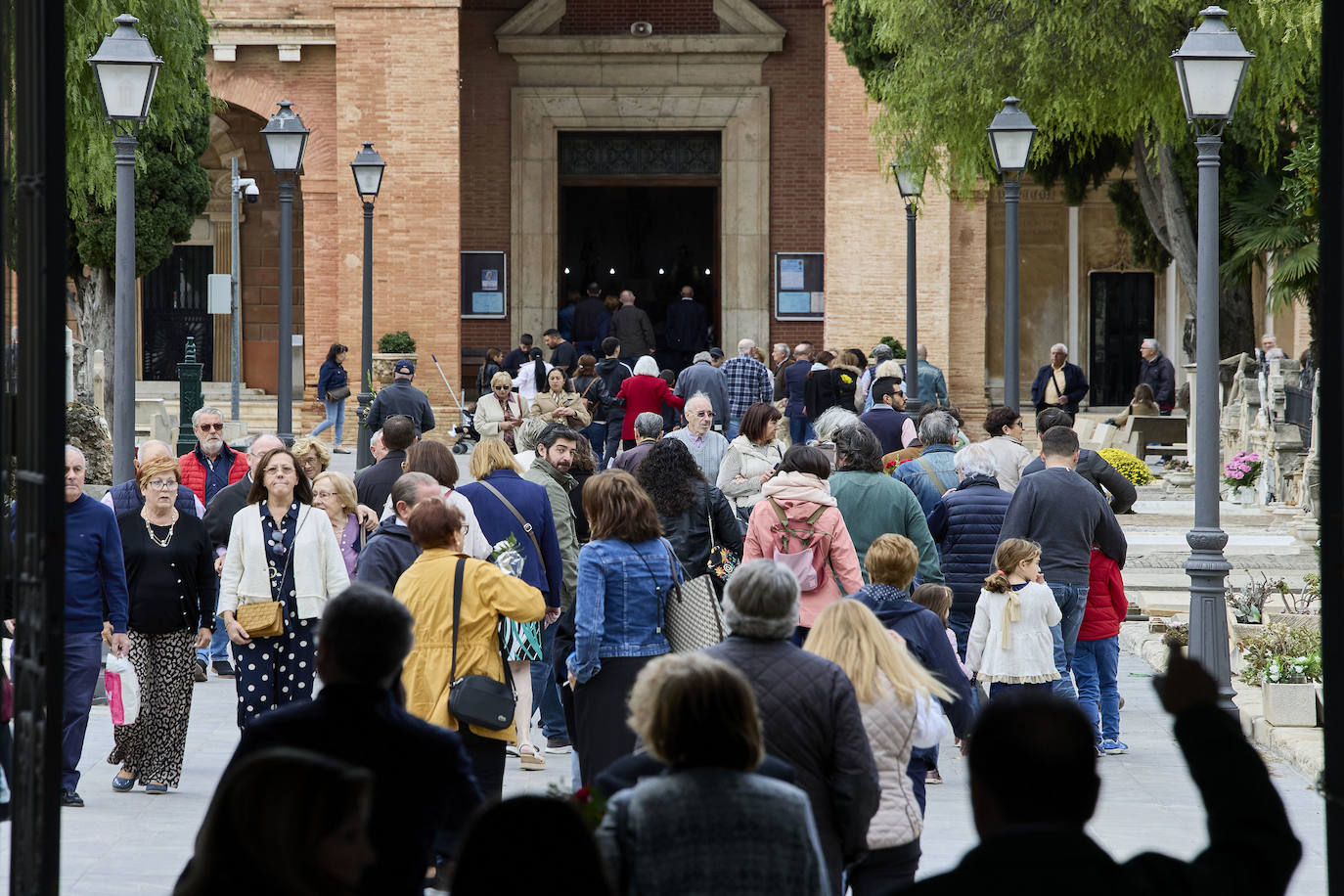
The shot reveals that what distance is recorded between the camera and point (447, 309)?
26.9 meters

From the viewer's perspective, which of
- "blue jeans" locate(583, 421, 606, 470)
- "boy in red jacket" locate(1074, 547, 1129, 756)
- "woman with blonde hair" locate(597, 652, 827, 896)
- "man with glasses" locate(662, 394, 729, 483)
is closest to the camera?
"woman with blonde hair" locate(597, 652, 827, 896)

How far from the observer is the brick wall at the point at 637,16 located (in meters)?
29.5

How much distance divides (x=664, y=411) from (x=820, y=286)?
11.1 m

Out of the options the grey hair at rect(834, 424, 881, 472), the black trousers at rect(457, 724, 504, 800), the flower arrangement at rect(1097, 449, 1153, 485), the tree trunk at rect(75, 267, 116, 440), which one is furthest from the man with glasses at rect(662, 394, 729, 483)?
the tree trunk at rect(75, 267, 116, 440)

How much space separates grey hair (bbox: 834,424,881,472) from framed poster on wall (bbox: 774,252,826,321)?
66.5 ft

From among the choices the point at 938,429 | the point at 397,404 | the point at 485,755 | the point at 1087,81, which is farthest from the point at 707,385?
the point at 485,755

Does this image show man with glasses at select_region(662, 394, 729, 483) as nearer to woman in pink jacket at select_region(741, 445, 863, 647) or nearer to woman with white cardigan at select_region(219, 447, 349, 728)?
woman in pink jacket at select_region(741, 445, 863, 647)

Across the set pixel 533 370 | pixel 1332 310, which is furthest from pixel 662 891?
pixel 533 370

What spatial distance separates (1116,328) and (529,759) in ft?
81.4

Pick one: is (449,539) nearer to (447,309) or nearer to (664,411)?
(664,411)

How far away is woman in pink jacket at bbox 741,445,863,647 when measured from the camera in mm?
8203

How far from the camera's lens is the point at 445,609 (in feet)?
22.0

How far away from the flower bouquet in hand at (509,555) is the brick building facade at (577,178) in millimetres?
18323

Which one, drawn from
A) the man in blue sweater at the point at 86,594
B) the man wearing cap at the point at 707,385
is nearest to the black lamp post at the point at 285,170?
the man wearing cap at the point at 707,385
